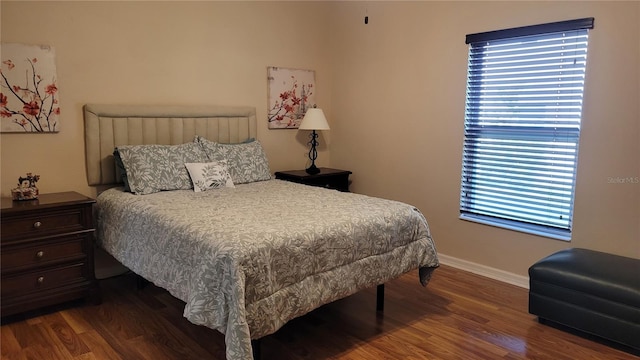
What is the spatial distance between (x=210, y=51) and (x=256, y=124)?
0.79 metres

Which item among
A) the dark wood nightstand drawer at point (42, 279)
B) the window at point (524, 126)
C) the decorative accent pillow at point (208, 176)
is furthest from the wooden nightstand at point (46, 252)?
the window at point (524, 126)

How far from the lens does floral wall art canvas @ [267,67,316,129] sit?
14.7 ft

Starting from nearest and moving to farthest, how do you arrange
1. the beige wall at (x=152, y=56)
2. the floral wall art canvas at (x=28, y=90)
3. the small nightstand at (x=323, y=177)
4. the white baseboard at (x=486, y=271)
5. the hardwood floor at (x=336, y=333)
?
the hardwood floor at (x=336, y=333)
the floral wall art canvas at (x=28, y=90)
the beige wall at (x=152, y=56)
the white baseboard at (x=486, y=271)
the small nightstand at (x=323, y=177)

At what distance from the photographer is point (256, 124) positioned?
14.5ft

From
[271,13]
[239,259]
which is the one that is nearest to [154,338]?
[239,259]

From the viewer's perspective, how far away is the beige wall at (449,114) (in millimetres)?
3012

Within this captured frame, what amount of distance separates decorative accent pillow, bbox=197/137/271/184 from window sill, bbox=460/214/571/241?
69.7 inches

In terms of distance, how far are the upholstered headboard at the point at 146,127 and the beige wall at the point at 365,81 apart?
9 cm

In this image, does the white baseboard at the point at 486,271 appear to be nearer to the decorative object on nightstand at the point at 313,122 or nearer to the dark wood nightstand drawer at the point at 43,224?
the decorative object on nightstand at the point at 313,122

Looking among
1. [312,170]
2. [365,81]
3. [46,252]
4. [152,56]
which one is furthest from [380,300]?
[152,56]

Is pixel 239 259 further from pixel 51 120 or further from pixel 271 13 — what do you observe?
pixel 271 13

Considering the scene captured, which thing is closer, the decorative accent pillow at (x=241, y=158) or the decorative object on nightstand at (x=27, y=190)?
the decorative object on nightstand at (x=27, y=190)

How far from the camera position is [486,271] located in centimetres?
378

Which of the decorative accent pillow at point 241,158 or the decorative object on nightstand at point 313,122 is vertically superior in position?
the decorative object on nightstand at point 313,122
